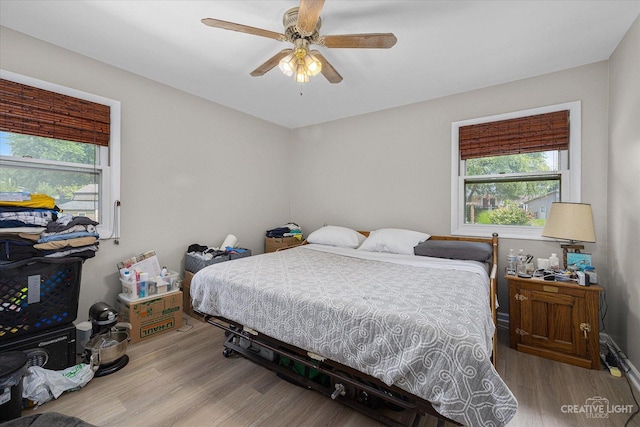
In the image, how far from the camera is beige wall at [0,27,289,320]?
8.11ft

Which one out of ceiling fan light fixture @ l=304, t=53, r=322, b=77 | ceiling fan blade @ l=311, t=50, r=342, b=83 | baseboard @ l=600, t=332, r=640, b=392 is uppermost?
ceiling fan blade @ l=311, t=50, r=342, b=83

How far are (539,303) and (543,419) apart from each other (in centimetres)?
101

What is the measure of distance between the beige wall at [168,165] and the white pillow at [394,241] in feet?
6.03

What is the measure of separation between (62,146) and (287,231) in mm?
2724

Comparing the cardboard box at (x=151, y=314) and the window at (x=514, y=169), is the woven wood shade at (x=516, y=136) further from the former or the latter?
the cardboard box at (x=151, y=314)

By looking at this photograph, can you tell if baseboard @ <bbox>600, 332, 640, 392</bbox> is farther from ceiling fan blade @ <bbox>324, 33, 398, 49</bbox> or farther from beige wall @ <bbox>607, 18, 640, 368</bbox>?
ceiling fan blade @ <bbox>324, 33, 398, 49</bbox>

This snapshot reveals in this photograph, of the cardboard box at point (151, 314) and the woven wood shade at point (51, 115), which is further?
the cardboard box at point (151, 314)

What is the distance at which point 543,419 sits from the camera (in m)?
1.61

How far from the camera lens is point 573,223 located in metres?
2.23

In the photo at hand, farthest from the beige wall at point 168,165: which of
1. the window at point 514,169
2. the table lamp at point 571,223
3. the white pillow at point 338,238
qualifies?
the table lamp at point 571,223

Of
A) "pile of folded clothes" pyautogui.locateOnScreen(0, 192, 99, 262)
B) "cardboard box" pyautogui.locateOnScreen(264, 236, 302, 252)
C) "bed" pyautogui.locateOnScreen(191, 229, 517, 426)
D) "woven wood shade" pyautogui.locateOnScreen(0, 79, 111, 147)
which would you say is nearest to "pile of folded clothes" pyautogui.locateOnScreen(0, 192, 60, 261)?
"pile of folded clothes" pyautogui.locateOnScreen(0, 192, 99, 262)

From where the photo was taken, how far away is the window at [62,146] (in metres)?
2.17

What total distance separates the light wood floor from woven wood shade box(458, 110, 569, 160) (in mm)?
2047

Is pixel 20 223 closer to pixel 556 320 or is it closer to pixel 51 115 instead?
pixel 51 115
